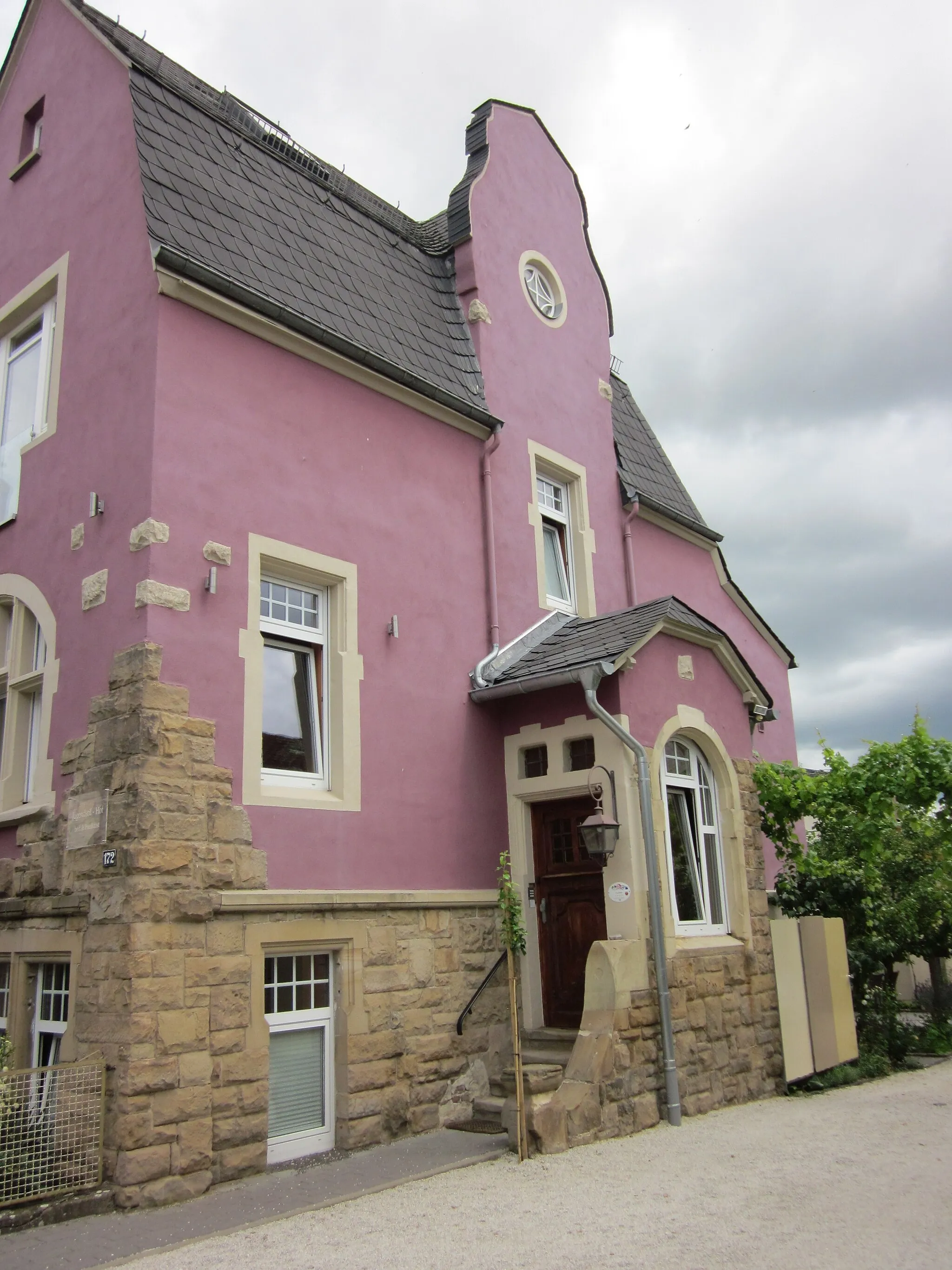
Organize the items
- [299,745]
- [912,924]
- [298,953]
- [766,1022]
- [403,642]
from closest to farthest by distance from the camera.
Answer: [298,953]
[299,745]
[403,642]
[766,1022]
[912,924]

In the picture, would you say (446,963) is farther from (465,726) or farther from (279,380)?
(279,380)

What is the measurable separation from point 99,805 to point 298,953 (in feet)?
6.01

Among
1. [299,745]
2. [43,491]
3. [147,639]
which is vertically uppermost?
[43,491]

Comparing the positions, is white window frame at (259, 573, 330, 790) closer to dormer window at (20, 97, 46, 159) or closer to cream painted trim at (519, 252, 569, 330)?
cream painted trim at (519, 252, 569, 330)

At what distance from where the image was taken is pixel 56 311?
32.4 ft

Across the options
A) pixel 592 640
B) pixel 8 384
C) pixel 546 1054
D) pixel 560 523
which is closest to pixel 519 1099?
pixel 546 1054

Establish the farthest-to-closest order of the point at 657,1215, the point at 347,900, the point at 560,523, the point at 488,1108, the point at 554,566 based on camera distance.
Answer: the point at 560,523 → the point at 554,566 → the point at 488,1108 → the point at 347,900 → the point at 657,1215

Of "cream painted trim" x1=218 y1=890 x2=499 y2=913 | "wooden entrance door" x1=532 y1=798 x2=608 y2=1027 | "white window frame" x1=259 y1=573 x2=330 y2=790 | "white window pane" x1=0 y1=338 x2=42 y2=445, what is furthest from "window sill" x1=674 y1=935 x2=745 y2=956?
"white window pane" x1=0 y1=338 x2=42 y2=445

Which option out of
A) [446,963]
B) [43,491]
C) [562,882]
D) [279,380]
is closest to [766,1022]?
[562,882]

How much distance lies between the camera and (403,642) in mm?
9664

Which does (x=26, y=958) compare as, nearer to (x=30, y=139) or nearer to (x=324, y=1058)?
(x=324, y=1058)

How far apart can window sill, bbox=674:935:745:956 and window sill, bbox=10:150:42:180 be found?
942 centimetres

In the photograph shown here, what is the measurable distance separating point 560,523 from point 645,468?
2746 millimetres

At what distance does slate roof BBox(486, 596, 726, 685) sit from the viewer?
31.5ft
